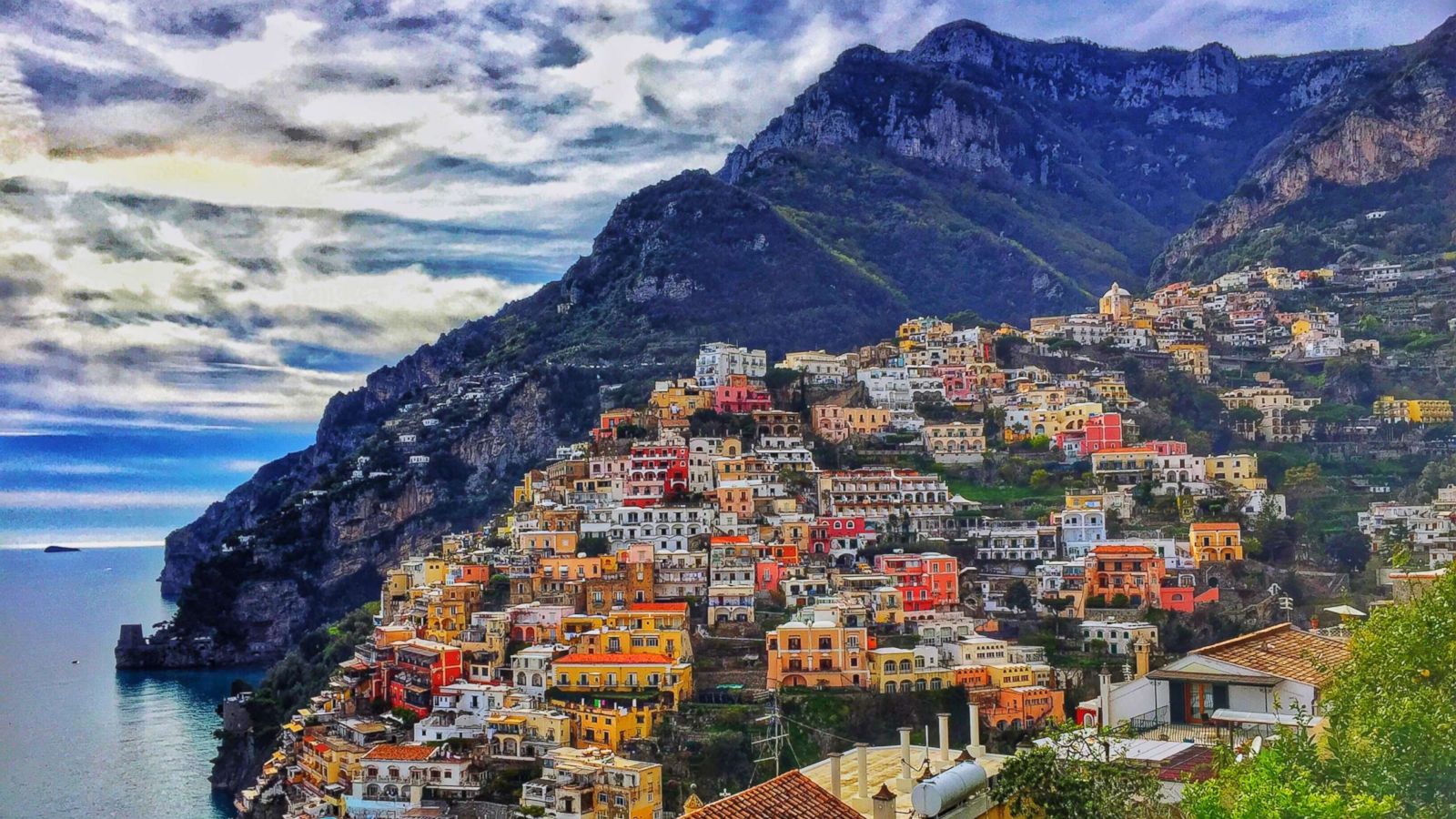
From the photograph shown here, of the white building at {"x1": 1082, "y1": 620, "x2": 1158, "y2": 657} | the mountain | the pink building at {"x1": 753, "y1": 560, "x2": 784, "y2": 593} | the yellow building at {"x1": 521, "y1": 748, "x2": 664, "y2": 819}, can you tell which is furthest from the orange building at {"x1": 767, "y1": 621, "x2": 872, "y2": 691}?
the mountain

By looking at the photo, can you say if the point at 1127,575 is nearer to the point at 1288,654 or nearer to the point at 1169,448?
the point at 1169,448

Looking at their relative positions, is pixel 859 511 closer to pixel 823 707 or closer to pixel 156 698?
pixel 823 707

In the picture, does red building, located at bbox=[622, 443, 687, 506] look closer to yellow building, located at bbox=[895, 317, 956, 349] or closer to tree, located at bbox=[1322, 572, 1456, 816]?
yellow building, located at bbox=[895, 317, 956, 349]

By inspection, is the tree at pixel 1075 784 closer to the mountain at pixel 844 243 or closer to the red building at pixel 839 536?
the red building at pixel 839 536

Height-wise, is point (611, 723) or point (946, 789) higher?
point (946, 789)

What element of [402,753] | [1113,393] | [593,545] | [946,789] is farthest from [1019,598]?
[946,789]

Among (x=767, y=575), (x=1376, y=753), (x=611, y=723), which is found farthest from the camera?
(x=767, y=575)
